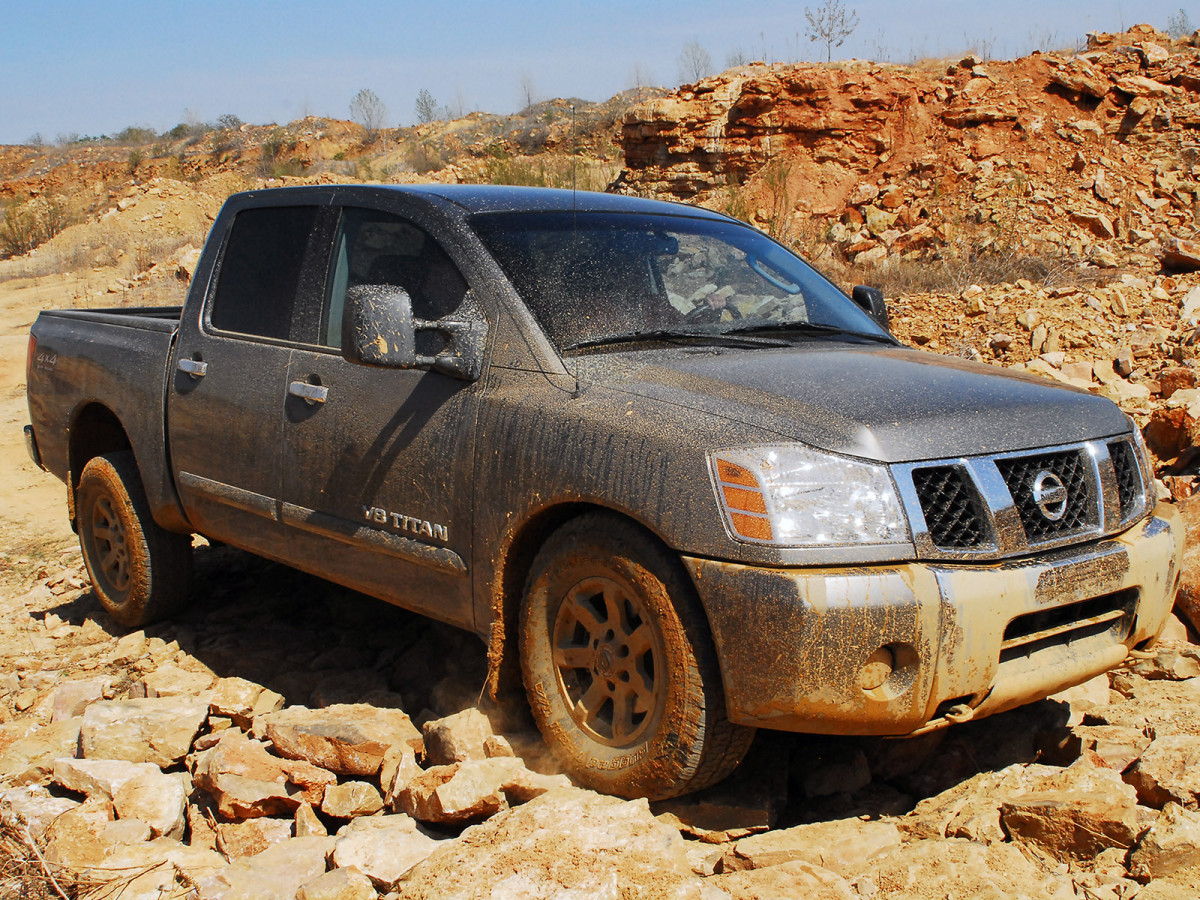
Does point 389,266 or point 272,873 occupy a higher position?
point 389,266

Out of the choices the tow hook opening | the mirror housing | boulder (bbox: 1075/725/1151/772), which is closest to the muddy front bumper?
the tow hook opening

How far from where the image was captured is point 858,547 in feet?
8.61

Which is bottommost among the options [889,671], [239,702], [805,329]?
[239,702]

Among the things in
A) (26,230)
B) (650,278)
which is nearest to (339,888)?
(650,278)

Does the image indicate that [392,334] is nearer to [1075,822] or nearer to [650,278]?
[650,278]

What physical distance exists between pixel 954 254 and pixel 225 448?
865 centimetres

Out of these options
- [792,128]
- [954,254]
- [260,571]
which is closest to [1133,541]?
[260,571]

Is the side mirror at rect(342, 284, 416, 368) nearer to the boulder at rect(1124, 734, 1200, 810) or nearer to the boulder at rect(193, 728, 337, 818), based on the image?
the boulder at rect(193, 728, 337, 818)

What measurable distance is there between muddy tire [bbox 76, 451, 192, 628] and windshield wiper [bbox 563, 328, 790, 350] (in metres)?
2.66

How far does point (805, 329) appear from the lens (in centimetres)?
385

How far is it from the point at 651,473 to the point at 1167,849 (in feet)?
5.02

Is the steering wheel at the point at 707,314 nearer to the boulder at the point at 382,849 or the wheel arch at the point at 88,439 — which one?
the boulder at the point at 382,849

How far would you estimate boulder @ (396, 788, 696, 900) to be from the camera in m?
2.40

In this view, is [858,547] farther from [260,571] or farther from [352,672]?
[260,571]
